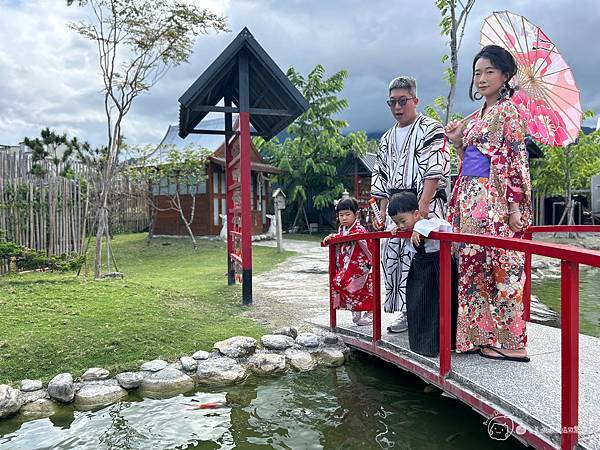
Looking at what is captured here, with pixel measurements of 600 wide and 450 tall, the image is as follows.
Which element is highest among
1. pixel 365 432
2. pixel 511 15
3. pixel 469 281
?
pixel 511 15

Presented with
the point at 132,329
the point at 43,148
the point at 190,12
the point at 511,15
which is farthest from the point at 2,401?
the point at 43,148

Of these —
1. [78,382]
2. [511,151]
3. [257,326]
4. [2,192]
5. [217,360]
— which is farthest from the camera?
[2,192]

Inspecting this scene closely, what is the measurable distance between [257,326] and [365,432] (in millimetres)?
2000

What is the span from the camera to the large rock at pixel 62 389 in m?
3.39

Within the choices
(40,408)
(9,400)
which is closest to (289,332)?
(40,408)

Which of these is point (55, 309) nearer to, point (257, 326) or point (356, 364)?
point (257, 326)

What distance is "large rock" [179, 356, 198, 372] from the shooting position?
3.78 m

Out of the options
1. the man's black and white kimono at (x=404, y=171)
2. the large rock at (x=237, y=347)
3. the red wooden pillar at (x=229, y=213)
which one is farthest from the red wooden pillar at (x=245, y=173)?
the man's black and white kimono at (x=404, y=171)

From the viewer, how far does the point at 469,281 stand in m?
2.96

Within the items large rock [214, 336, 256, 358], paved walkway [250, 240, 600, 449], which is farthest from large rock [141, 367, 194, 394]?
paved walkway [250, 240, 600, 449]

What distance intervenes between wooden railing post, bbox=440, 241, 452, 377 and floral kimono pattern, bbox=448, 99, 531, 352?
133 millimetres

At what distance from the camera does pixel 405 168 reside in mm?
3568

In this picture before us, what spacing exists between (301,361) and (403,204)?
1569mm

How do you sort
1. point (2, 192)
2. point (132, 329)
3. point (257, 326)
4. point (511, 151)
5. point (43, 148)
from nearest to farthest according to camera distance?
point (511, 151)
point (132, 329)
point (257, 326)
point (2, 192)
point (43, 148)
